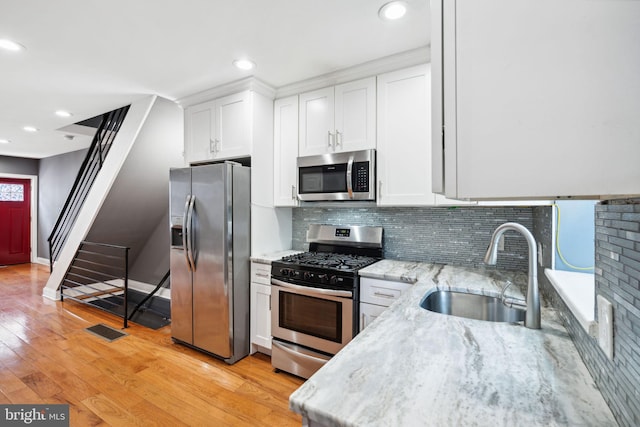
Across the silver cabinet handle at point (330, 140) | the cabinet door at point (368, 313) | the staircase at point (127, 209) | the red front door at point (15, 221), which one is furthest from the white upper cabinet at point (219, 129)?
the red front door at point (15, 221)

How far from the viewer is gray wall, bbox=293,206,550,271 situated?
88.0 inches

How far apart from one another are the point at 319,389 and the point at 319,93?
8.09 feet

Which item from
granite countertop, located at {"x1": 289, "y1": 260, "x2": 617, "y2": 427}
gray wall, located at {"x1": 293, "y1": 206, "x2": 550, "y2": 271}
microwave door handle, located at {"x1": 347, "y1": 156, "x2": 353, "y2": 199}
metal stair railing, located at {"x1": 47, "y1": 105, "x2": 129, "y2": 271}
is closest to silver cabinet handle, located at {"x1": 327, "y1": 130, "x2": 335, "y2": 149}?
microwave door handle, located at {"x1": 347, "y1": 156, "x2": 353, "y2": 199}

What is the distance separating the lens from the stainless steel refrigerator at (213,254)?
2.62 m

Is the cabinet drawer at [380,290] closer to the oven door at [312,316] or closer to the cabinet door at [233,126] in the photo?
the oven door at [312,316]

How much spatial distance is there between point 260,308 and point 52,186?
270 inches

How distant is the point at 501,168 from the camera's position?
1.57 ft

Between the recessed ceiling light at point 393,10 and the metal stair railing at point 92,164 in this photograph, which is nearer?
the recessed ceiling light at point 393,10

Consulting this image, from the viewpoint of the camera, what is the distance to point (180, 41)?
2.15 meters

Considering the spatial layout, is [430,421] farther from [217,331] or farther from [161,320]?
[161,320]

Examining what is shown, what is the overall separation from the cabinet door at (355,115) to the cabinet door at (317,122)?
0.06 metres

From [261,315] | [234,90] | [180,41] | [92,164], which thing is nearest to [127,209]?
[92,164]

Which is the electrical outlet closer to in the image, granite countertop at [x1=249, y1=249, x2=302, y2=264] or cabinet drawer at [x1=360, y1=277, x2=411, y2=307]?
cabinet drawer at [x1=360, y1=277, x2=411, y2=307]

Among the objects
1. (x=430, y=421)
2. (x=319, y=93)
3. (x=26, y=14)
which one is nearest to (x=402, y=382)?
(x=430, y=421)
